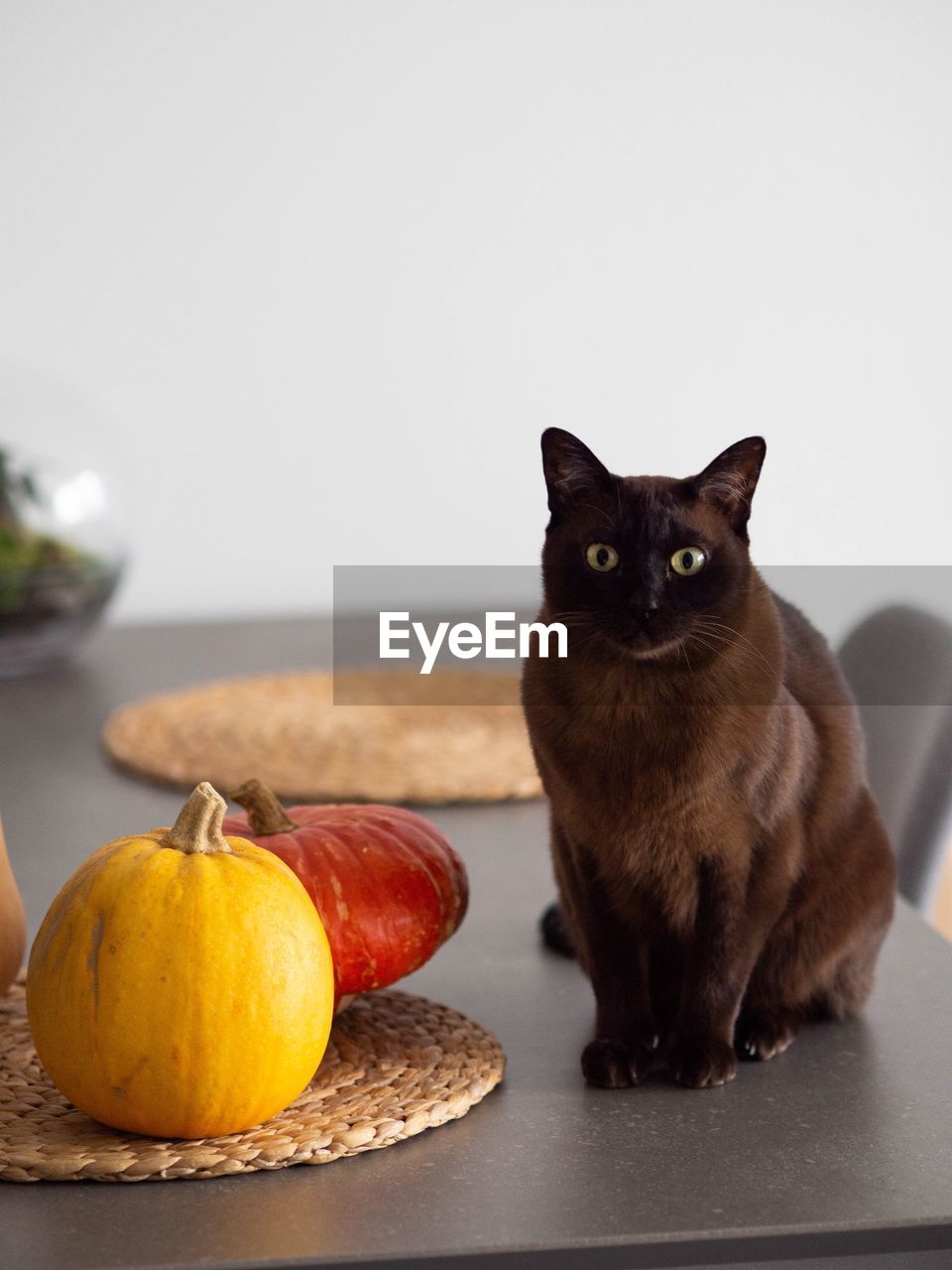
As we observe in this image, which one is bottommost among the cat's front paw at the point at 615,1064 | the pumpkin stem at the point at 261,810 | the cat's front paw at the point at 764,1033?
the cat's front paw at the point at 764,1033

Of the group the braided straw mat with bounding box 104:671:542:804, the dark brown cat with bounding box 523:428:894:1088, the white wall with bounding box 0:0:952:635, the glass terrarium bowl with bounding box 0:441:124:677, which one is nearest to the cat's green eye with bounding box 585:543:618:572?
the dark brown cat with bounding box 523:428:894:1088

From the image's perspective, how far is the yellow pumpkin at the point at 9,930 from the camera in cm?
98

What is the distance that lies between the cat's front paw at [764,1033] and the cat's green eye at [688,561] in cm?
32

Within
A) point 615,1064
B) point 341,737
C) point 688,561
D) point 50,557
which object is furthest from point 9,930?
point 50,557

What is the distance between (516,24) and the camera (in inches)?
113

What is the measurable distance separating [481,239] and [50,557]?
1.16 metres

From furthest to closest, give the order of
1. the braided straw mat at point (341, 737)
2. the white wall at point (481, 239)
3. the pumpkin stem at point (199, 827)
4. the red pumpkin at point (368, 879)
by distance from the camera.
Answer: the white wall at point (481, 239) < the braided straw mat at point (341, 737) < the red pumpkin at point (368, 879) < the pumpkin stem at point (199, 827)

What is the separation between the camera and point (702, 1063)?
36.5 inches

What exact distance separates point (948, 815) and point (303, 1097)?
0.88 m

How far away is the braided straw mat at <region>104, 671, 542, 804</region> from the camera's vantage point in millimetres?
1576

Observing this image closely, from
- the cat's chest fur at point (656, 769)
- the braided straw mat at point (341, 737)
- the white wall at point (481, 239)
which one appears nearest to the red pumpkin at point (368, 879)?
the cat's chest fur at point (656, 769)

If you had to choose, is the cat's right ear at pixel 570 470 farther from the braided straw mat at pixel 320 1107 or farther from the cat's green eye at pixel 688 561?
the braided straw mat at pixel 320 1107

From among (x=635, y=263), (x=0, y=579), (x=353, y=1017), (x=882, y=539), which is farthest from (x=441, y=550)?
(x=353, y=1017)

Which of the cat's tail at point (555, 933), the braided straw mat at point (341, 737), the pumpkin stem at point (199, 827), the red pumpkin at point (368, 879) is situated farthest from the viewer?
the braided straw mat at point (341, 737)
